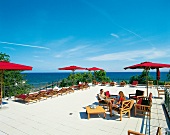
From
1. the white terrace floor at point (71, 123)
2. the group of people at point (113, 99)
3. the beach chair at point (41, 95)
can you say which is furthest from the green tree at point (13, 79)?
A: the group of people at point (113, 99)

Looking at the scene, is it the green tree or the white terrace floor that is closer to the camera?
the white terrace floor

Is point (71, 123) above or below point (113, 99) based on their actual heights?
below

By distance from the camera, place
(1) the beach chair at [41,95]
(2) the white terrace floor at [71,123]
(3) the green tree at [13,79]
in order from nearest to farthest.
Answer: (2) the white terrace floor at [71,123] < (1) the beach chair at [41,95] < (3) the green tree at [13,79]

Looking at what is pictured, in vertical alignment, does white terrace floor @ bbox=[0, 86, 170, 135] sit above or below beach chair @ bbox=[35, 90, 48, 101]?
below

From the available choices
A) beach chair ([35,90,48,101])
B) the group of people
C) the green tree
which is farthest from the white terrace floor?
the green tree

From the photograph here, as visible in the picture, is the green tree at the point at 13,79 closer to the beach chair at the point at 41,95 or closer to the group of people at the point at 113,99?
the beach chair at the point at 41,95

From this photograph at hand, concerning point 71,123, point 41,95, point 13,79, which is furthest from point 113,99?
point 13,79

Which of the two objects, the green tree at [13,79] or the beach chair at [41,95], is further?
the green tree at [13,79]

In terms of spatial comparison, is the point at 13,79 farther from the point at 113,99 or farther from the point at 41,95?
the point at 113,99

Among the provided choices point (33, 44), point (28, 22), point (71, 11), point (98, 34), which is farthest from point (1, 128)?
point (33, 44)

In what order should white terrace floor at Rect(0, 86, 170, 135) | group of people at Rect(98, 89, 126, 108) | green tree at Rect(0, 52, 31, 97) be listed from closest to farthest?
white terrace floor at Rect(0, 86, 170, 135), group of people at Rect(98, 89, 126, 108), green tree at Rect(0, 52, 31, 97)

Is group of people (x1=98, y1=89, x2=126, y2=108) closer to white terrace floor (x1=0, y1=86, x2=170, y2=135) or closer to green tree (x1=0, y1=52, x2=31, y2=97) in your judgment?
white terrace floor (x1=0, y1=86, x2=170, y2=135)

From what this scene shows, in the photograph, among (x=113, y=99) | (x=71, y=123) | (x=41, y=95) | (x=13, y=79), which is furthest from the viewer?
(x=13, y=79)

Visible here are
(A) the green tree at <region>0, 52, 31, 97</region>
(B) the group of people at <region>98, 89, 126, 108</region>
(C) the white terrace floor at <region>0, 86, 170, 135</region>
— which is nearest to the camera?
(C) the white terrace floor at <region>0, 86, 170, 135</region>
